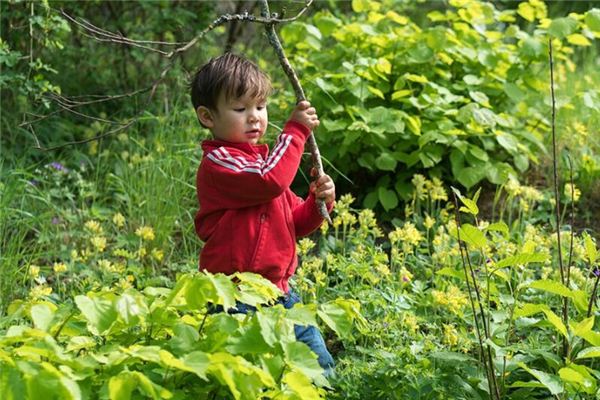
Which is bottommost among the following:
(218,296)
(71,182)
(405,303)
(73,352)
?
(71,182)

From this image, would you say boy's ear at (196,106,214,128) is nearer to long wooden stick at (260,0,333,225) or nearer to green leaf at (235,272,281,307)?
long wooden stick at (260,0,333,225)

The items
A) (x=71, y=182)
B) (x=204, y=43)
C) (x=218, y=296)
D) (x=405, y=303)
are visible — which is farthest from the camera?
(x=204, y=43)

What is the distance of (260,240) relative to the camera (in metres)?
3.34

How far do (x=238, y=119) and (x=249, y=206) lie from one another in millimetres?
285

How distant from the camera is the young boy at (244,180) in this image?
3279mm

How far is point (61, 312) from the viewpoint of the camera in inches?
101

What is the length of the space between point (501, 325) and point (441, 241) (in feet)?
2.93

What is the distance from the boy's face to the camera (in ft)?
11.0

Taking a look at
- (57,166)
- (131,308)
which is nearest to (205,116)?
(131,308)

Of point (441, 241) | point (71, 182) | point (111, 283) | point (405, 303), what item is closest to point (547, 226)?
point (441, 241)

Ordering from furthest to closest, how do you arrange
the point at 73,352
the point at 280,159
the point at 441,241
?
the point at 441,241 → the point at 280,159 → the point at 73,352

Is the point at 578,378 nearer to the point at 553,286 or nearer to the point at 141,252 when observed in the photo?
the point at 553,286

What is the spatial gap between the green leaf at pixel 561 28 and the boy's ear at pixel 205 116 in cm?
227

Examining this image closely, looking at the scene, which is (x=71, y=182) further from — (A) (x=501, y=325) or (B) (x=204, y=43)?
(A) (x=501, y=325)
